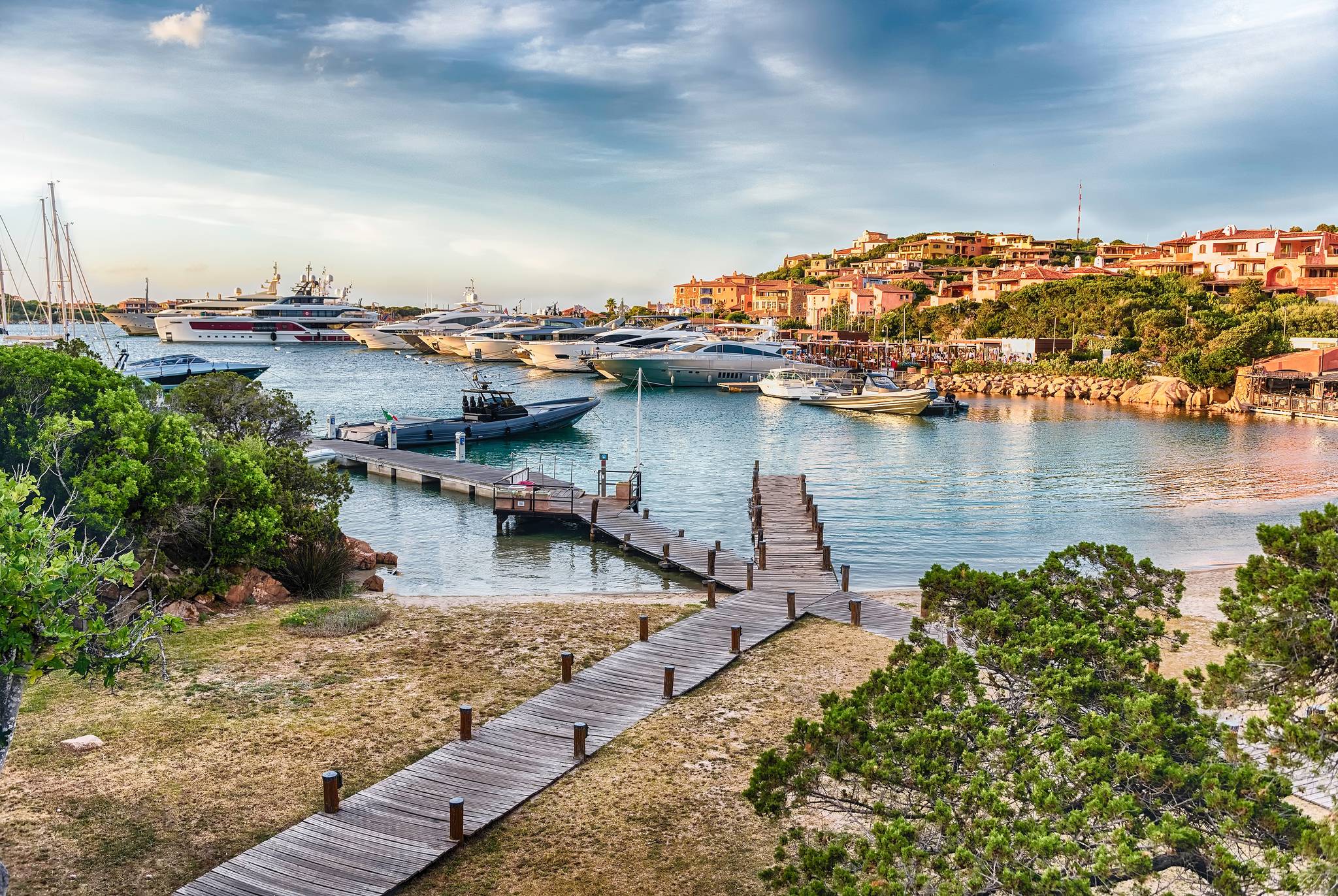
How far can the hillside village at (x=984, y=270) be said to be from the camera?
97188 mm

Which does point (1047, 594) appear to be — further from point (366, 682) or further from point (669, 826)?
point (366, 682)

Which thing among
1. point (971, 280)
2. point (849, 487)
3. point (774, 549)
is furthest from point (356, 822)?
point (971, 280)

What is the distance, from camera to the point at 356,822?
1005 cm

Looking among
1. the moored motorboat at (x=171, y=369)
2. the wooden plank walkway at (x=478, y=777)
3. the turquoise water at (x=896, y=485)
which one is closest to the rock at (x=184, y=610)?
the turquoise water at (x=896, y=485)

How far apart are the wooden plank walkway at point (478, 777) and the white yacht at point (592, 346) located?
77.7 meters

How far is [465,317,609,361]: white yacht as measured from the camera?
4227 inches

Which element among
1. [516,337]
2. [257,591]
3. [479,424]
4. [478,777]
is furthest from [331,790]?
[516,337]

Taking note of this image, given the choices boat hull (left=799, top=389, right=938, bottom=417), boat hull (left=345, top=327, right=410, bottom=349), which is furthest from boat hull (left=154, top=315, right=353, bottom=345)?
boat hull (left=799, top=389, right=938, bottom=417)

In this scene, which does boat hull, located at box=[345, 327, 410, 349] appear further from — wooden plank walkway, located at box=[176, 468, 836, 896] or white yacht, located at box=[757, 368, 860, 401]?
wooden plank walkway, located at box=[176, 468, 836, 896]

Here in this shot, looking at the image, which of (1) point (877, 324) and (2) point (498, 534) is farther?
(1) point (877, 324)

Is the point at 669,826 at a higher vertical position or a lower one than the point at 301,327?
lower

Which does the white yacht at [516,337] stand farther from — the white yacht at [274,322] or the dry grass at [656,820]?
the dry grass at [656,820]

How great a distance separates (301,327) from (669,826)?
453 feet

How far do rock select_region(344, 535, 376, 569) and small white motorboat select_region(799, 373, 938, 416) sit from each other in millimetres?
47677
